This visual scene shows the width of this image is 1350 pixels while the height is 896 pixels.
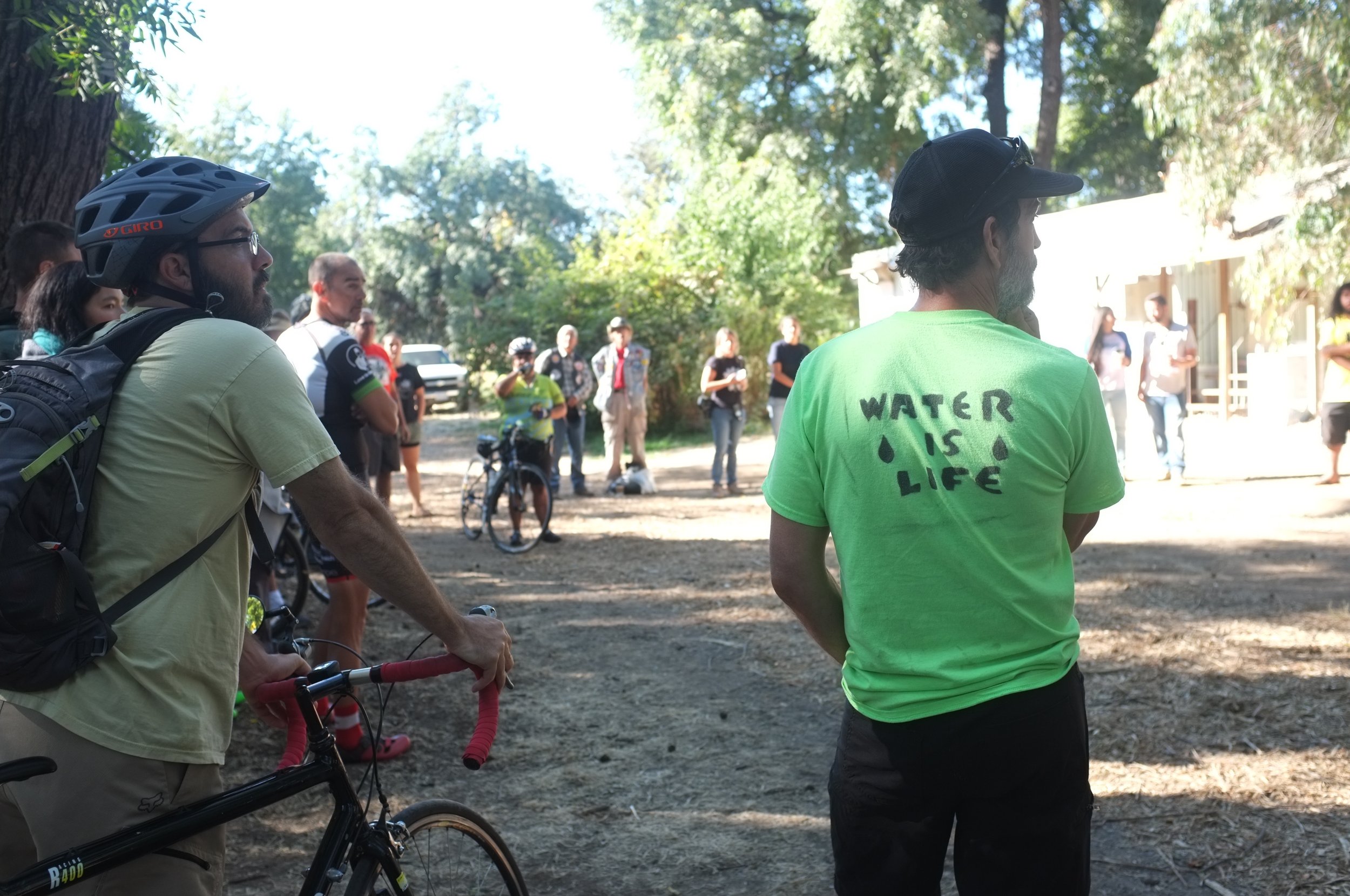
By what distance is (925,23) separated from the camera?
24859 mm

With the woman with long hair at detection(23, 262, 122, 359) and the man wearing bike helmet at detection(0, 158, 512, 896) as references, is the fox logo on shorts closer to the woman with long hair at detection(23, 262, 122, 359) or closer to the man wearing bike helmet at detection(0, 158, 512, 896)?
the man wearing bike helmet at detection(0, 158, 512, 896)

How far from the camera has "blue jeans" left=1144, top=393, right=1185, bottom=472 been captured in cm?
1279

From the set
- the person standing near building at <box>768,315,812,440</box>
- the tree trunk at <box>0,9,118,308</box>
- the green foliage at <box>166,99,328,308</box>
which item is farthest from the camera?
the green foliage at <box>166,99,328,308</box>

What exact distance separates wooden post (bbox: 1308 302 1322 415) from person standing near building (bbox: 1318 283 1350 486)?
23.8ft

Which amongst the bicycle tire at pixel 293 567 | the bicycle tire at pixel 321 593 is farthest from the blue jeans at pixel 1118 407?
the bicycle tire at pixel 293 567

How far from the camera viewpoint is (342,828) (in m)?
2.57

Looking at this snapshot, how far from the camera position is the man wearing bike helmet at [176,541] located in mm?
2121

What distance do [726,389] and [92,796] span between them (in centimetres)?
1228

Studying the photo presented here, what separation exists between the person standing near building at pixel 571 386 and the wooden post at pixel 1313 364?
11158 mm

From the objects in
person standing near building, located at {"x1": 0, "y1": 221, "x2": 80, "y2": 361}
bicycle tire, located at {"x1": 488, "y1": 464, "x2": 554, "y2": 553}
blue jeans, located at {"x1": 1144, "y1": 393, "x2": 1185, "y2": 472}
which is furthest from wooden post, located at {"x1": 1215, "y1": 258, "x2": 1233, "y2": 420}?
person standing near building, located at {"x1": 0, "y1": 221, "x2": 80, "y2": 361}

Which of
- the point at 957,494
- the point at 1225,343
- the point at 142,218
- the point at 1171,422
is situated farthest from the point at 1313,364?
the point at 142,218

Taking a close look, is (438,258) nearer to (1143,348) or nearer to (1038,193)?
(1143,348)

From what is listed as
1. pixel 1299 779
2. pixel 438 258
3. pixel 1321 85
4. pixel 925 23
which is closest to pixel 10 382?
pixel 1299 779

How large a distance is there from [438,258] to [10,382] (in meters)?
46.8
